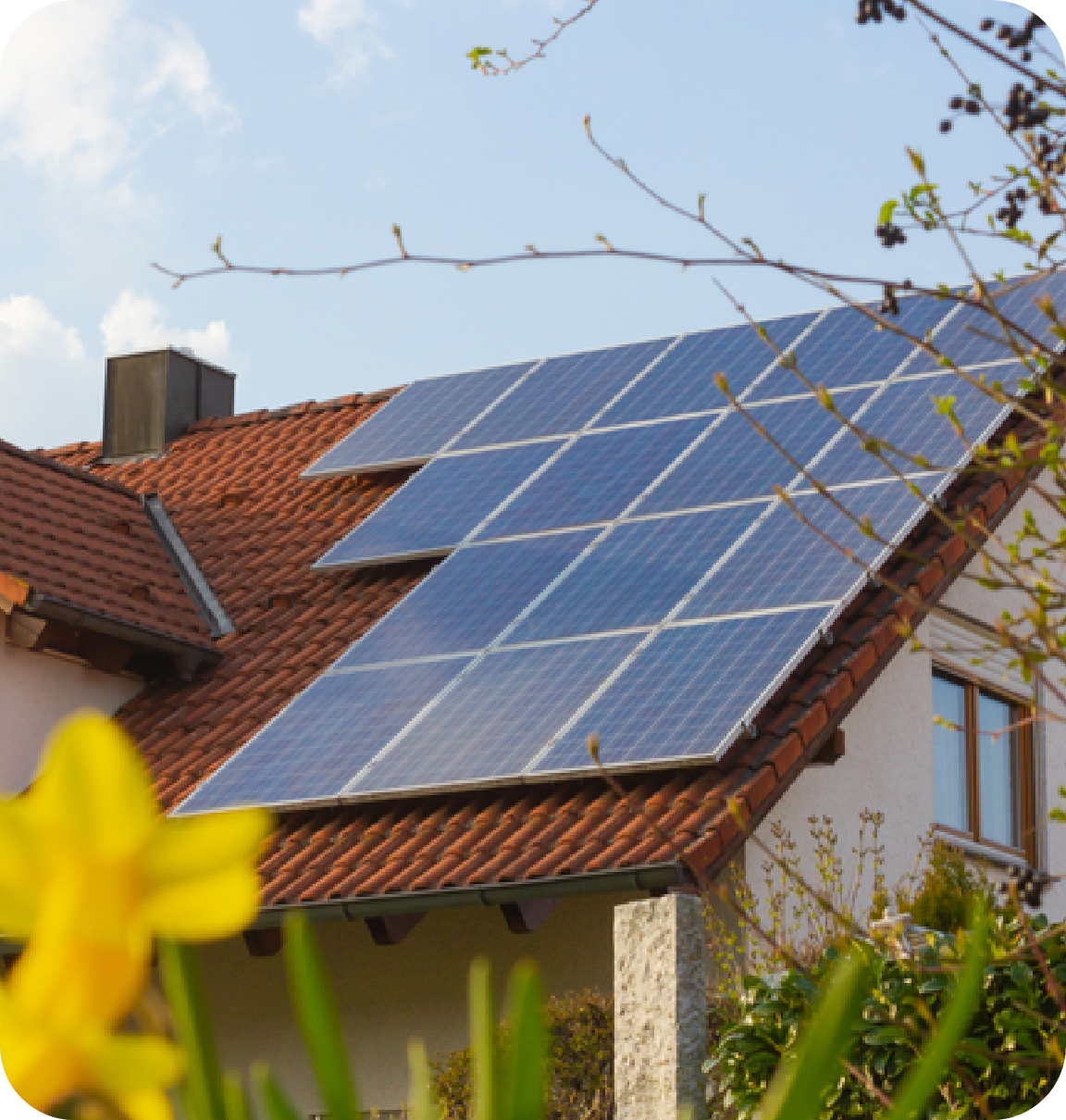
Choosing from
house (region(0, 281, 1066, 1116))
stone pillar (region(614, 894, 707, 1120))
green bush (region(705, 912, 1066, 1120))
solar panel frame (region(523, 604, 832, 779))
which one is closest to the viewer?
green bush (region(705, 912, 1066, 1120))

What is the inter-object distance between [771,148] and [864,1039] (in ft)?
12.6

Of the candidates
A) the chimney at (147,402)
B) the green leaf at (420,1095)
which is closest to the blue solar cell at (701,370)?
the chimney at (147,402)

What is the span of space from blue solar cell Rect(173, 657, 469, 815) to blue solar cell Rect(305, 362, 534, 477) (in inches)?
132

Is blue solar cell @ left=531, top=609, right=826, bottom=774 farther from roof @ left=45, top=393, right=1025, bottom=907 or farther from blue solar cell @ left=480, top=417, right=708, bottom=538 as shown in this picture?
blue solar cell @ left=480, top=417, right=708, bottom=538

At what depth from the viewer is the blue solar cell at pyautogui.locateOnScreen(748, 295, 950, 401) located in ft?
38.1

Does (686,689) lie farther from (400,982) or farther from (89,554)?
(89,554)

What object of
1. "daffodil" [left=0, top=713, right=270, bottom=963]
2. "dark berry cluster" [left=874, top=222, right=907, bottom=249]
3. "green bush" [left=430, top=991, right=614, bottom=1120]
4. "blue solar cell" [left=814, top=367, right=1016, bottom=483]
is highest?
"blue solar cell" [left=814, top=367, right=1016, bottom=483]

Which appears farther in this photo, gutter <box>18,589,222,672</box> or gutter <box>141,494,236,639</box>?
gutter <box>141,494,236,639</box>

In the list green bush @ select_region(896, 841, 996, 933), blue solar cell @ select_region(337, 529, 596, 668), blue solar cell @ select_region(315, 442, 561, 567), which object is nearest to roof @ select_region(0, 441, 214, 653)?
blue solar cell @ select_region(315, 442, 561, 567)

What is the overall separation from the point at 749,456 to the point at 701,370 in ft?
6.43

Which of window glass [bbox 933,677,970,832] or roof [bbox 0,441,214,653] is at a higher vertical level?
roof [bbox 0,441,214,653]

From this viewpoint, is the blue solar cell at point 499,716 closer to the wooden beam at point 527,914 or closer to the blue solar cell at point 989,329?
the wooden beam at point 527,914

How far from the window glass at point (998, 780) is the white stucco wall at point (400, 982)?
3.73 meters

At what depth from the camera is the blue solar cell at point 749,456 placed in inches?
417
